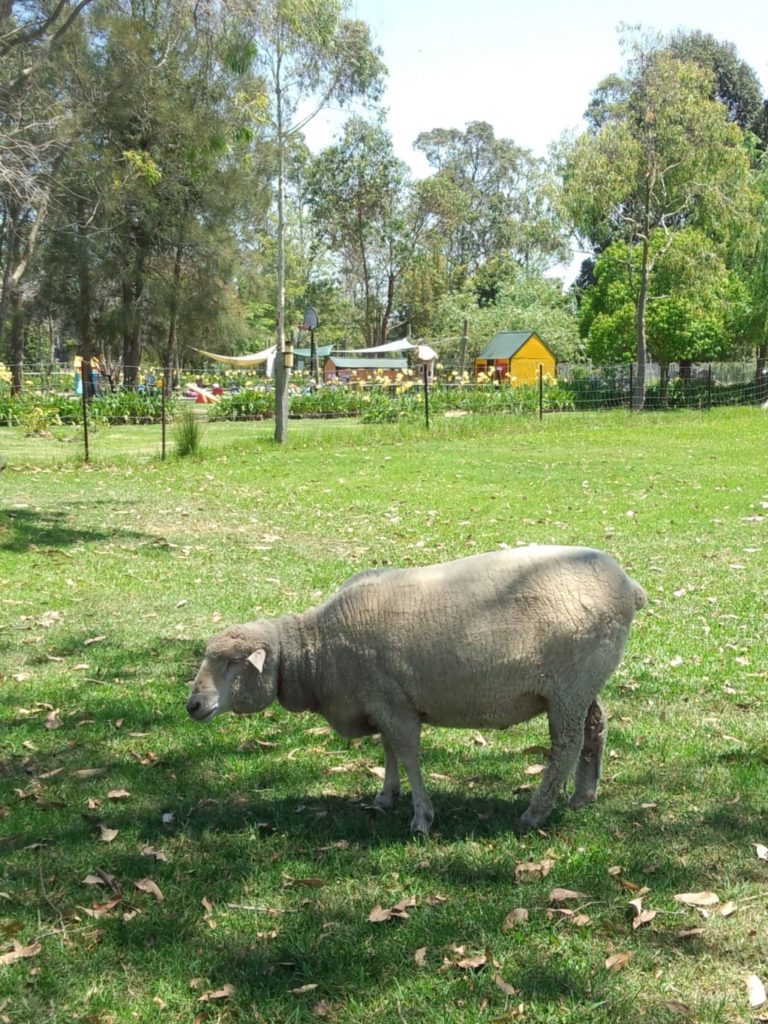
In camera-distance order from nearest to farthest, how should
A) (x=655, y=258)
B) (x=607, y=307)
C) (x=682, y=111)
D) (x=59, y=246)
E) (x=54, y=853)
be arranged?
1. (x=54, y=853)
2. (x=682, y=111)
3. (x=655, y=258)
4. (x=59, y=246)
5. (x=607, y=307)

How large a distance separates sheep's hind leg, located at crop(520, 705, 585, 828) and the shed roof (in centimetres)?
5216

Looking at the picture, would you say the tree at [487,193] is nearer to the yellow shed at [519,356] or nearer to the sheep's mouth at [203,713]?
the yellow shed at [519,356]

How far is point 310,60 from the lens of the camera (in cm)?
2055

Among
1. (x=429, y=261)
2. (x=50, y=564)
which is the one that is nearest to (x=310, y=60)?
(x=50, y=564)

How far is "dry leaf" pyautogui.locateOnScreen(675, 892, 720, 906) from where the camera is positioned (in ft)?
12.3

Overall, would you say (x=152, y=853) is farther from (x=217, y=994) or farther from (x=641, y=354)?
(x=641, y=354)

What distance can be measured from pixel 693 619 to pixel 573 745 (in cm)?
363

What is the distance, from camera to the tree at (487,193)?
7150 cm

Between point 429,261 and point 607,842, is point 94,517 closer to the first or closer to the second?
point 607,842

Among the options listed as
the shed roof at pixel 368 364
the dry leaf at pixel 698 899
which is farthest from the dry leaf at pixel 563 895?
the shed roof at pixel 368 364

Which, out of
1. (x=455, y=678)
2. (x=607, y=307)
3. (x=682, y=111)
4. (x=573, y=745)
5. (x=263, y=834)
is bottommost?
(x=263, y=834)

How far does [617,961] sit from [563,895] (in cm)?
46

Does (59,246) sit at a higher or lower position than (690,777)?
higher

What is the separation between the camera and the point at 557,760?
14.4 ft
